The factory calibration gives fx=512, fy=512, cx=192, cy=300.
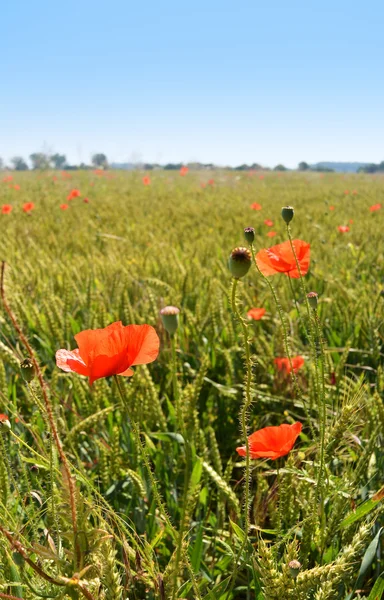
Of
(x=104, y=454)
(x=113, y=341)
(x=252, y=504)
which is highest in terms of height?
(x=113, y=341)

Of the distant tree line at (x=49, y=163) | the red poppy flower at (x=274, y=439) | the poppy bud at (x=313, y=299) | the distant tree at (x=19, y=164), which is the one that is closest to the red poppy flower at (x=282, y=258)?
the poppy bud at (x=313, y=299)

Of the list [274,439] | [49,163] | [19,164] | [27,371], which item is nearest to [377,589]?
[274,439]

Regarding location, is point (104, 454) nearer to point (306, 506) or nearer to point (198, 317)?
point (306, 506)

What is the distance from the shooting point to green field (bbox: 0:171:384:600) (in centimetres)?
53

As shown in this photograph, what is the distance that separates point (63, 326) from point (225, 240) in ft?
5.84

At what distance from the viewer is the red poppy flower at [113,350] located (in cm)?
59

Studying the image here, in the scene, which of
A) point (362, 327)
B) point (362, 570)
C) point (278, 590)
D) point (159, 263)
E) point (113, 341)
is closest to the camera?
point (278, 590)

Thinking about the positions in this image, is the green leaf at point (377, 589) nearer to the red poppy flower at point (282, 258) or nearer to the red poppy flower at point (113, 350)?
the red poppy flower at point (113, 350)

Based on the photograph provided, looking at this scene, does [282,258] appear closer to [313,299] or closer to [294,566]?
[313,299]

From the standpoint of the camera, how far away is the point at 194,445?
0.98 meters

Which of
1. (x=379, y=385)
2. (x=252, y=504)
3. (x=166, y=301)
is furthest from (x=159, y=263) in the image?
(x=252, y=504)

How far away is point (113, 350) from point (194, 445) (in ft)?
1.47

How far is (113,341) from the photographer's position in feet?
2.00

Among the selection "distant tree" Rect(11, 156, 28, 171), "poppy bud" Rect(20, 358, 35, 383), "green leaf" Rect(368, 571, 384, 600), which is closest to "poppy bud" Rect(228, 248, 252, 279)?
"poppy bud" Rect(20, 358, 35, 383)
